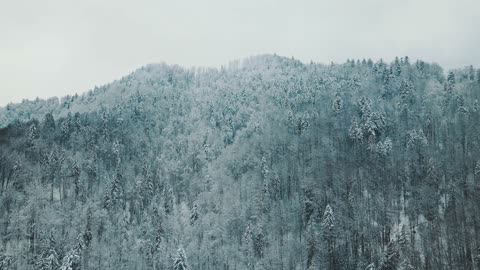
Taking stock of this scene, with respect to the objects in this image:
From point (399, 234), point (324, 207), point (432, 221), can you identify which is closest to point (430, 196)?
point (432, 221)

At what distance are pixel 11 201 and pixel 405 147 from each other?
106 metres

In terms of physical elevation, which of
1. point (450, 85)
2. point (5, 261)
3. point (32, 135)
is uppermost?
point (450, 85)

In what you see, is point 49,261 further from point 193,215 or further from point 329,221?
point 329,221

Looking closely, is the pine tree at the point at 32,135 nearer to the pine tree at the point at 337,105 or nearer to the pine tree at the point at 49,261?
the pine tree at the point at 49,261

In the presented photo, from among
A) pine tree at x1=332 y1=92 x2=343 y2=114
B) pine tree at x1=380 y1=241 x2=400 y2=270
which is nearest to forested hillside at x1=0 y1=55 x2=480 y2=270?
pine tree at x1=380 y1=241 x2=400 y2=270

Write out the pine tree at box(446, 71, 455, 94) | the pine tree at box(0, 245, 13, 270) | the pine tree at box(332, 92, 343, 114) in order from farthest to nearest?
the pine tree at box(446, 71, 455, 94), the pine tree at box(332, 92, 343, 114), the pine tree at box(0, 245, 13, 270)

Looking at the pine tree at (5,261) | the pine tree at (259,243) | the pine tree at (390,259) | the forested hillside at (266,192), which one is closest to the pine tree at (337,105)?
the forested hillside at (266,192)

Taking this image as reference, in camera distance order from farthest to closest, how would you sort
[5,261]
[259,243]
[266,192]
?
[266,192]
[259,243]
[5,261]

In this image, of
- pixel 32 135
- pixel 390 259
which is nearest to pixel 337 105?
pixel 390 259

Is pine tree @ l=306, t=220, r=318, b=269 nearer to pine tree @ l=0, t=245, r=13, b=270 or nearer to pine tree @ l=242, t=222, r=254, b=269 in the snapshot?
pine tree @ l=242, t=222, r=254, b=269

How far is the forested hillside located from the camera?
112562 millimetres

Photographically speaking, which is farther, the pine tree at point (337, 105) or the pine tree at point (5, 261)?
the pine tree at point (337, 105)

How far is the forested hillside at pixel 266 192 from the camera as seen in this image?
113 m

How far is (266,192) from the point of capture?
138375mm
